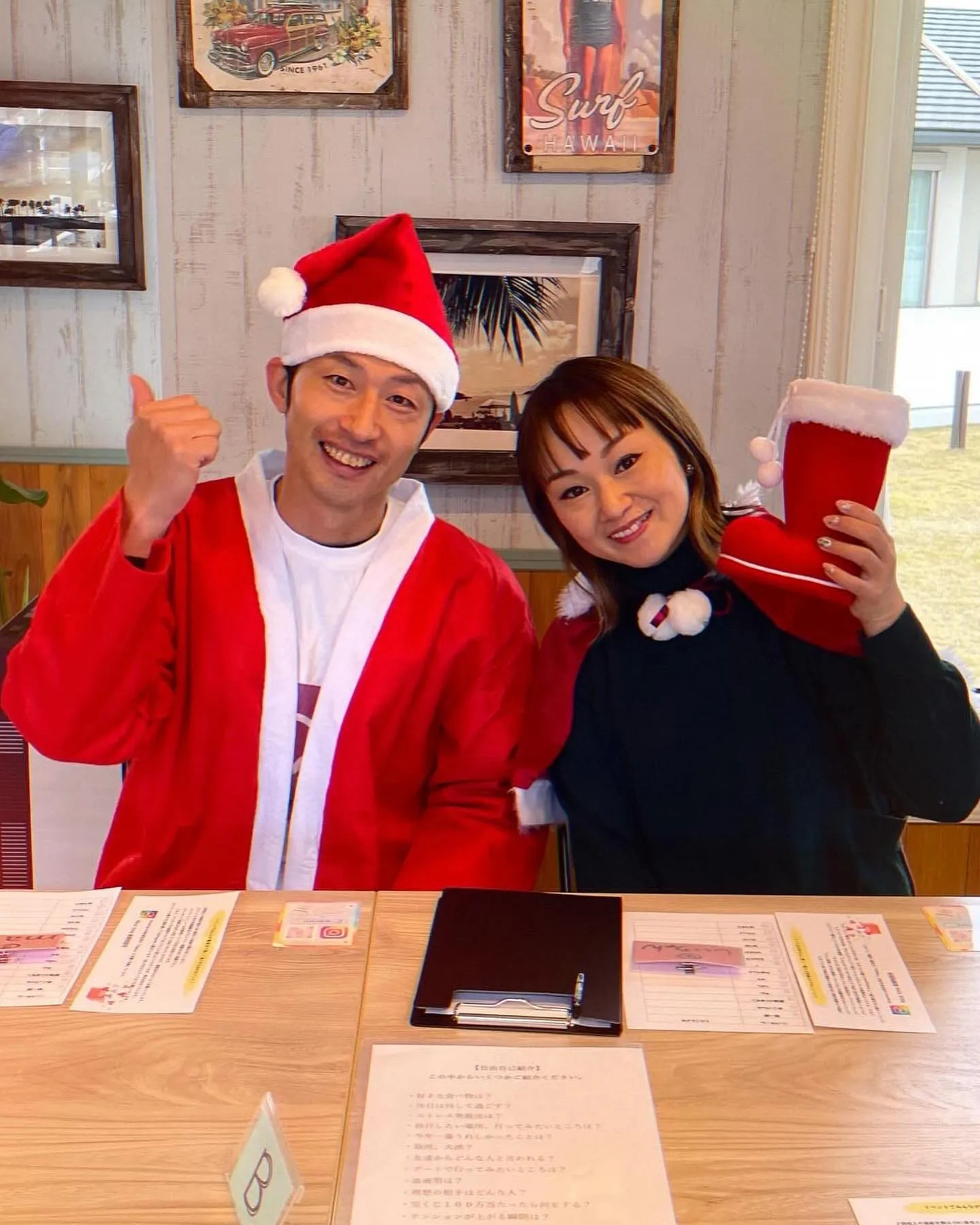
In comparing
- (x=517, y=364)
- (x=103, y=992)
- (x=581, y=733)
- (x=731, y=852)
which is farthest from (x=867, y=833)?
(x=517, y=364)

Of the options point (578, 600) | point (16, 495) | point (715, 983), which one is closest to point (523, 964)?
point (715, 983)

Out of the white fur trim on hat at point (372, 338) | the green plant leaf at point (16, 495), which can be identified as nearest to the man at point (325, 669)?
the white fur trim on hat at point (372, 338)

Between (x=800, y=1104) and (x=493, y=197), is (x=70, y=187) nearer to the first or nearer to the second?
(x=493, y=197)

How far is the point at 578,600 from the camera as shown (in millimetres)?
1593

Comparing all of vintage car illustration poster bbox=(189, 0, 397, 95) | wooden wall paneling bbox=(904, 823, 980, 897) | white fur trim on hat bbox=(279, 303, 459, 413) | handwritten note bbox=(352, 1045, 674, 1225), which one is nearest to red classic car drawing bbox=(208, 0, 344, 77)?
vintage car illustration poster bbox=(189, 0, 397, 95)

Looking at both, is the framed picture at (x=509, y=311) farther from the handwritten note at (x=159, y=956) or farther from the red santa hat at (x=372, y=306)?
the handwritten note at (x=159, y=956)

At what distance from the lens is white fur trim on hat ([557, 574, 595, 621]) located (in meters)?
1.59

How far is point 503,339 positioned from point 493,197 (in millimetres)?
267

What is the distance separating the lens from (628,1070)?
0.97m

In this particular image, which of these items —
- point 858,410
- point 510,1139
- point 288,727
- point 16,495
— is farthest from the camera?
point 16,495

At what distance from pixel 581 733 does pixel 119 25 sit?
237 centimetres

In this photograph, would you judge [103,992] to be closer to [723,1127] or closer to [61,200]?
[723,1127]

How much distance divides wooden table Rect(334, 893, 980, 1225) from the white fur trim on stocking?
50 centimetres

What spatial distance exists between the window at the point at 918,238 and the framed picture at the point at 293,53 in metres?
1.04
